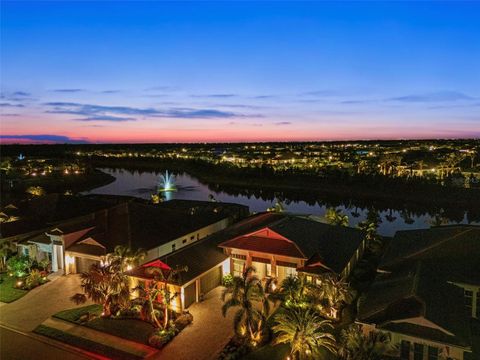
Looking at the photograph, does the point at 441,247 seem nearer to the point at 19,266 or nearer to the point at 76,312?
the point at 76,312

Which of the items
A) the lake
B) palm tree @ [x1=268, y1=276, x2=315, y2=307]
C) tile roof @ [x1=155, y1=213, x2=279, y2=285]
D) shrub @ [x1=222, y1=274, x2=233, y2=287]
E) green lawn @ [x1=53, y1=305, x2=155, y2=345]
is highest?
tile roof @ [x1=155, y1=213, x2=279, y2=285]

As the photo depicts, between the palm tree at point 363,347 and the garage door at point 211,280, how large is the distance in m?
9.68

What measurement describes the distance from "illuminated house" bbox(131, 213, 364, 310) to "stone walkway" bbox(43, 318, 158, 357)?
11.6ft

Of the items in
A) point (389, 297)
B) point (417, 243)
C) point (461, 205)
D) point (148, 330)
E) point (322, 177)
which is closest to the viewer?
point (389, 297)

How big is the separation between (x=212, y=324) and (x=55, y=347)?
732cm

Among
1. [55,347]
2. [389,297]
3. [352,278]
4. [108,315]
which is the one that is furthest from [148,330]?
[352,278]

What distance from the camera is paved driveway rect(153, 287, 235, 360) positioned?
1557 cm

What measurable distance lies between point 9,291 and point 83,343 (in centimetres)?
935

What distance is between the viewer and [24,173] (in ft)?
293

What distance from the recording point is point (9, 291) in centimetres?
2222

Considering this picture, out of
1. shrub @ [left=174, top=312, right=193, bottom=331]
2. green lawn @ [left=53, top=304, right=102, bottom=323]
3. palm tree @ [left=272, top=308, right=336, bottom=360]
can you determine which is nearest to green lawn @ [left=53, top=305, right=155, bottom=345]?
green lawn @ [left=53, top=304, right=102, bottom=323]

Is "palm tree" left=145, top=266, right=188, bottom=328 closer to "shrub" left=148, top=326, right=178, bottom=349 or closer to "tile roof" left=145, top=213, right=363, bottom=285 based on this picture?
"shrub" left=148, top=326, right=178, bottom=349

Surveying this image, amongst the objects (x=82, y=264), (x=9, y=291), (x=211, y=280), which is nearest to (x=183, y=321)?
(x=211, y=280)

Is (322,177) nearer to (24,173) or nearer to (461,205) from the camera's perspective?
(461,205)
